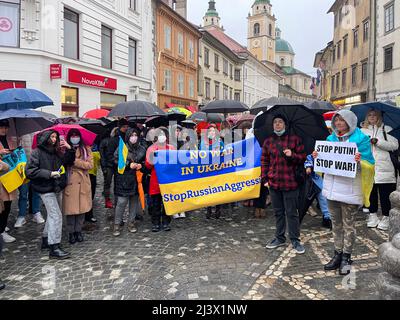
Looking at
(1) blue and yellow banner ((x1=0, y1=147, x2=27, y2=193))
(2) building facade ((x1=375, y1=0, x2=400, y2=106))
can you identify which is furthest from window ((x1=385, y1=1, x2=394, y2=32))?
(1) blue and yellow banner ((x1=0, y1=147, x2=27, y2=193))

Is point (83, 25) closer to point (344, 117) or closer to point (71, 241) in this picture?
point (71, 241)

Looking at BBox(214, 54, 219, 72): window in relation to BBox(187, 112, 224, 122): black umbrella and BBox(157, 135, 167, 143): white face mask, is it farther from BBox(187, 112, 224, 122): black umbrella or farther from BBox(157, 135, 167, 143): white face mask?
BBox(157, 135, 167, 143): white face mask

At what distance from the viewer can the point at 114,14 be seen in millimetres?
17859

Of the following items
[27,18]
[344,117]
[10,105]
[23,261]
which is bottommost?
[23,261]

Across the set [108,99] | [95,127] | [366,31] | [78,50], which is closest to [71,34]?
[78,50]

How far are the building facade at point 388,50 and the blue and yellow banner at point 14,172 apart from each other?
22459 millimetres

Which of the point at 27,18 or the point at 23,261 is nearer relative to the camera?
→ the point at 23,261

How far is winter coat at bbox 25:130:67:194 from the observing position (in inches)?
189

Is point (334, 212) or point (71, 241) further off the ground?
point (334, 212)

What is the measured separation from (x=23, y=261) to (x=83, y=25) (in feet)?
43.9

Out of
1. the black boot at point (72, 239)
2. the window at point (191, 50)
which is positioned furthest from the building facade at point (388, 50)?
the black boot at point (72, 239)

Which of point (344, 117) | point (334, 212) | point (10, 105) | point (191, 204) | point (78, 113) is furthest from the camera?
point (78, 113)

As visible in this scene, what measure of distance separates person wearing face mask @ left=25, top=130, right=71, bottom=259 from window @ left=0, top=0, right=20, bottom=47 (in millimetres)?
10514

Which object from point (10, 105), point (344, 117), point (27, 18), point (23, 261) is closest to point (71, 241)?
point (23, 261)
